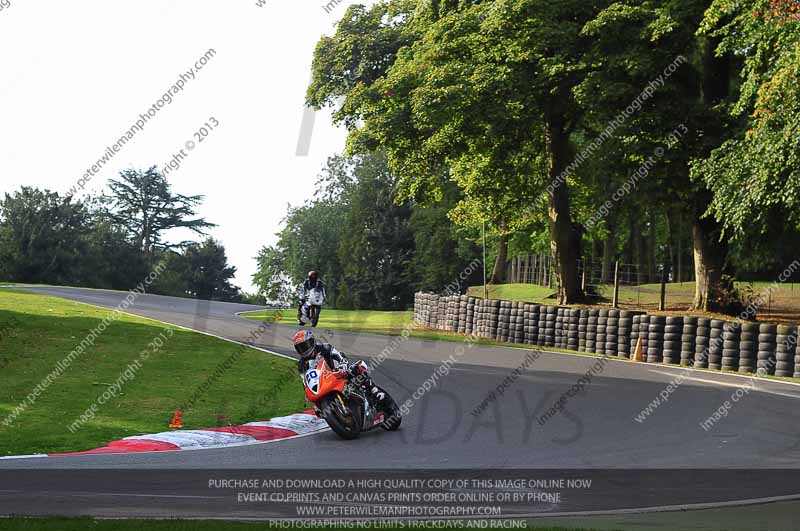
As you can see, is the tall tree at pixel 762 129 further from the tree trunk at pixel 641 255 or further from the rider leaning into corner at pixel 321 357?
the tree trunk at pixel 641 255

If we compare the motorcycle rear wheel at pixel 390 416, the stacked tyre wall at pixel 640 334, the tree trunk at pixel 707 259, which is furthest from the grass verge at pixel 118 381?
the tree trunk at pixel 707 259

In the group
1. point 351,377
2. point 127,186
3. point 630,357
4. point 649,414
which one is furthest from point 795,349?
point 127,186

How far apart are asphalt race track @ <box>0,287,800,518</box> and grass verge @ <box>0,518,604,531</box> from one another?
0.58m

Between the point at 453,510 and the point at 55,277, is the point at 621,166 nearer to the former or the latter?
the point at 453,510

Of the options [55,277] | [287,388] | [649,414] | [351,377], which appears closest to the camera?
[351,377]

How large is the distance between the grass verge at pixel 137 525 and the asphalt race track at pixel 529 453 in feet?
1.92

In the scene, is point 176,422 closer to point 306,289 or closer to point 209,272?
point 306,289

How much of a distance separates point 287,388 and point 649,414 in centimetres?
672

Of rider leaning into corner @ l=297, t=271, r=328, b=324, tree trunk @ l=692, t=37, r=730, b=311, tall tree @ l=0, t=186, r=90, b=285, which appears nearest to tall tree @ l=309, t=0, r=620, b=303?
tree trunk @ l=692, t=37, r=730, b=311

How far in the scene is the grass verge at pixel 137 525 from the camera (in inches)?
279

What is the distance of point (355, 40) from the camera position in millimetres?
40844

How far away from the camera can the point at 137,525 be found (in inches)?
289

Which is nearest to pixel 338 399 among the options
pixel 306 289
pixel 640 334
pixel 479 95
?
pixel 306 289

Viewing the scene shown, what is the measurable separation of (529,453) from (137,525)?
603 cm
